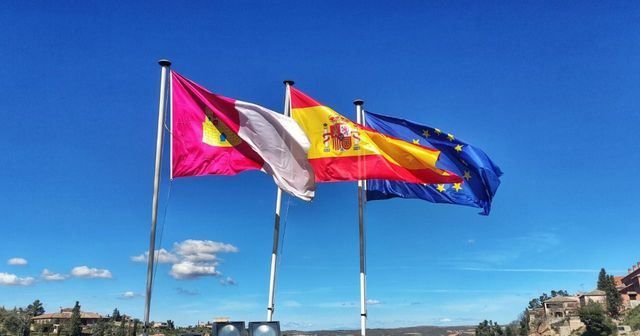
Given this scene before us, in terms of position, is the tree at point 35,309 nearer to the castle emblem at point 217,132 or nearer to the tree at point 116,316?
the tree at point 116,316

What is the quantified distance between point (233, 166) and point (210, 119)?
1480mm

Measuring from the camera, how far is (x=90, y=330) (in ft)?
547

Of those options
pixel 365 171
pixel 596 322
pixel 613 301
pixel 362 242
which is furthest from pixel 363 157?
pixel 613 301

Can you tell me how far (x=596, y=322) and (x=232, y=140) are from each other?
122800 millimetres

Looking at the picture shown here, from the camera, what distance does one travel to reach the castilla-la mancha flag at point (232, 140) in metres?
15.1

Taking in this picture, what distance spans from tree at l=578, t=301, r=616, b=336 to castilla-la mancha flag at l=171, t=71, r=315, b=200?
120459mm

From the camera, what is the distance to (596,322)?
11688cm

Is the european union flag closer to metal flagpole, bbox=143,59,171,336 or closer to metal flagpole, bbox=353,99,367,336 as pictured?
metal flagpole, bbox=353,99,367,336

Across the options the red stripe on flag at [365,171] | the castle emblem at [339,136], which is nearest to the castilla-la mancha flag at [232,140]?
the red stripe on flag at [365,171]

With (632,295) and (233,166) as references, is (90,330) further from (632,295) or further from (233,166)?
(233,166)

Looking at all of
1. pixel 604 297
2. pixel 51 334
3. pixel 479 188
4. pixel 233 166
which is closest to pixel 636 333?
pixel 604 297

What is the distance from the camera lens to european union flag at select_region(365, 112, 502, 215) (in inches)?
730

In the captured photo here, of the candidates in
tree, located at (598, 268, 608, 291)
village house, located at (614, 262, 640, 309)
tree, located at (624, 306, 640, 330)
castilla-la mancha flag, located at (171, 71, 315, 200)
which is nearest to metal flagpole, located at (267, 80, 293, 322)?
castilla-la mancha flag, located at (171, 71, 315, 200)

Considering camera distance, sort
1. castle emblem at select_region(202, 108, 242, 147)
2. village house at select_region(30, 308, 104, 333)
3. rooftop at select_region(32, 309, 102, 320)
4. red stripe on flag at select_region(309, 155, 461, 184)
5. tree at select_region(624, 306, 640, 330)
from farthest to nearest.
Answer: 1. rooftop at select_region(32, 309, 102, 320)
2. village house at select_region(30, 308, 104, 333)
3. tree at select_region(624, 306, 640, 330)
4. red stripe on flag at select_region(309, 155, 461, 184)
5. castle emblem at select_region(202, 108, 242, 147)
